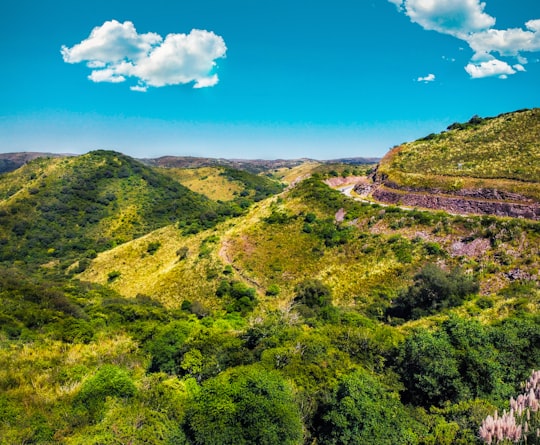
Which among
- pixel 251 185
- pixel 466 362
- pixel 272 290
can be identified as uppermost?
pixel 251 185

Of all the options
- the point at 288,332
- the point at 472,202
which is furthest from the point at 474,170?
the point at 288,332

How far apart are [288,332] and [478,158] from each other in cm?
4374

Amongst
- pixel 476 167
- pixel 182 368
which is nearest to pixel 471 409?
pixel 182 368

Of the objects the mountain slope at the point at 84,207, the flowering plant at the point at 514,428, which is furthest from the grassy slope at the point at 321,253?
the flowering plant at the point at 514,428

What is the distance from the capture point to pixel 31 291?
35.8 m

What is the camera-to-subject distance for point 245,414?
45.6 ft

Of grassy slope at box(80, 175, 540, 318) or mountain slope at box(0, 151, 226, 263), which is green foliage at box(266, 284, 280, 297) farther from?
mountain slope at box(0, 151, 226, 263)

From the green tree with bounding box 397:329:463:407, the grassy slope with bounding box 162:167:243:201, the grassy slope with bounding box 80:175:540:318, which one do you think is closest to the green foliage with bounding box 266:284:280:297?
the grassy slope with bounding box 80:175:540:318

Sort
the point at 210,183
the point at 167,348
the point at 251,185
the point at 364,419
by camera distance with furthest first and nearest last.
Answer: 1. the point at 210,183
2. the point at 251,185
3. the point at 167,348
4. the point at 364,419

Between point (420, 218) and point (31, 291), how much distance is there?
148 ft

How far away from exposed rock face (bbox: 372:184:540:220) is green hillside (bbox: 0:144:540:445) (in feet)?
8.76

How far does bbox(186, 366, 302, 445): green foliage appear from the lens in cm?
Result: 1320

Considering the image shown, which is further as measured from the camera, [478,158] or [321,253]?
[478,158]

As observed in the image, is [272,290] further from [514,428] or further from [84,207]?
[84,207]
